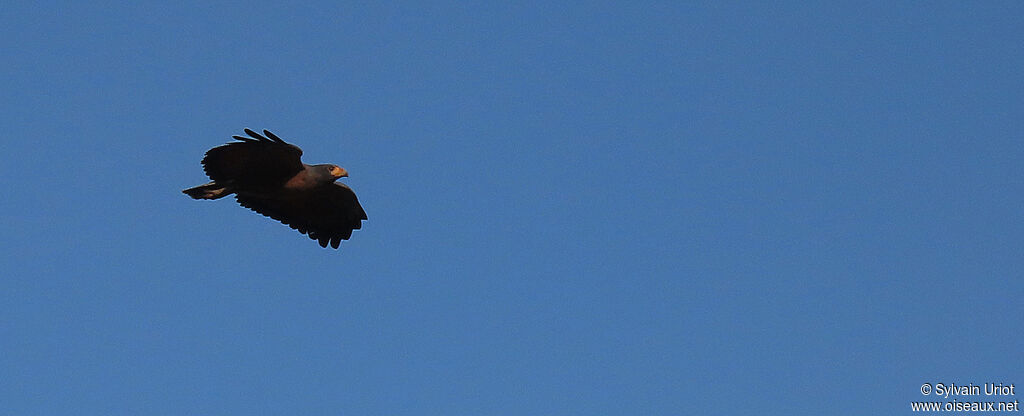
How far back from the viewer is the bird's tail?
81.7ft

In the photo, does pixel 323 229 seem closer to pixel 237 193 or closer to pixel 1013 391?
pixel 237 193

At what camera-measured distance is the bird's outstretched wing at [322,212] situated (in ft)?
88.3

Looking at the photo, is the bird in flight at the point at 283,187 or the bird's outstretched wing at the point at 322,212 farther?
the bird's outstretched wing at the point at 322,212

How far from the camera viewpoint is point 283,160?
976 inches

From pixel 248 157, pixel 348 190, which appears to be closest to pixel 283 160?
pixel 248 157

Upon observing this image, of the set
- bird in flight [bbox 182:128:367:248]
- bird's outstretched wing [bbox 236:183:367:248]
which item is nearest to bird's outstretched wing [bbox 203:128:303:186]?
bird in flight [bbox 182:128:367:248]

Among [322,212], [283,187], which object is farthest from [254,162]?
[322,212]

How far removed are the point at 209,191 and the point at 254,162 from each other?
1.07 m

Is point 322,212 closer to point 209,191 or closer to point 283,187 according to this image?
point 283,187

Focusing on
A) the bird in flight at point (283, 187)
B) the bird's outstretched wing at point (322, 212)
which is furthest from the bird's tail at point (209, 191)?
the bird's outstretched wing at point (322, 212)

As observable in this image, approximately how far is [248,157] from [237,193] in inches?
52.5

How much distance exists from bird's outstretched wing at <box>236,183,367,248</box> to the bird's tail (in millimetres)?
1553

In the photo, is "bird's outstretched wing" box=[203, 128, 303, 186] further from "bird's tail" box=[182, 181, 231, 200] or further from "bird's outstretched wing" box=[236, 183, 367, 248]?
"bird's outstretched wing" box=[236, 183, 367, 248]

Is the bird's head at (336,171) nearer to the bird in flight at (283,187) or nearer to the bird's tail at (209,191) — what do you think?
the bird in flight at (283,187)
